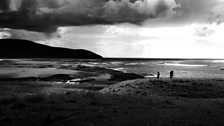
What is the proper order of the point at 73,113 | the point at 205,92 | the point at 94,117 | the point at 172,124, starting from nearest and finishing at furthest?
the point at 172,124 → the point at 94,117 → the point at 73,113 → the point at 205,92

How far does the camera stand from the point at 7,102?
16.7m

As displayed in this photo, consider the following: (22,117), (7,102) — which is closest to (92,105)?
(22,117)

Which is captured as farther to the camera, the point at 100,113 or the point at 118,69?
the point at 118,69

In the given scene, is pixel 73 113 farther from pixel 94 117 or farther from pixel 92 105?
pixel 92 105

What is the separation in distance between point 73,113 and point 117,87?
15.9m

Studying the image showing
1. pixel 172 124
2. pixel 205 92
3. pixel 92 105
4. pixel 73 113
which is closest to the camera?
pixel 172 124

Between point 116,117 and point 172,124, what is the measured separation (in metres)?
2.90

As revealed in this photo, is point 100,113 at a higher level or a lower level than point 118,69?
higher

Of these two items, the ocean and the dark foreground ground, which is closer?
the dark foreground ground

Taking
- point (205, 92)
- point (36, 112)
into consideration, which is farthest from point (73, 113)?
point (205, 92)

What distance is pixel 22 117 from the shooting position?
12711mm

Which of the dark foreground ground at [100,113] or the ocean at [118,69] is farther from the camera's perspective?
the ocean at [118,69]

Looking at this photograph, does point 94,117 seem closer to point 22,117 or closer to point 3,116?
point 22,117

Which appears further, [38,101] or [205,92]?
[205,92]
